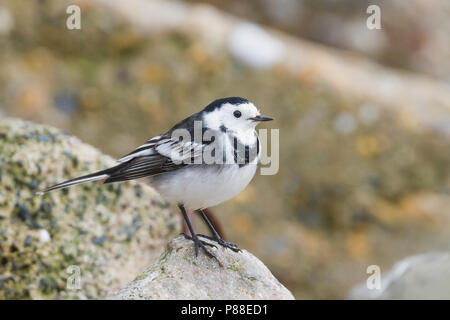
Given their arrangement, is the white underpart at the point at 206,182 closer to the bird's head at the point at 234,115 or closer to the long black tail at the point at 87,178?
the bird's head at the point at 234,115

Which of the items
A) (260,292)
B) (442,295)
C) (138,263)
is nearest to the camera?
(260,292)

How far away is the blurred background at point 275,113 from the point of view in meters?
6.86

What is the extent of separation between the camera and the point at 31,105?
6957 millimetres

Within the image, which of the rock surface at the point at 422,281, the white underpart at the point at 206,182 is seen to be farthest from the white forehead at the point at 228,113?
the rock surface at the point at 422,281

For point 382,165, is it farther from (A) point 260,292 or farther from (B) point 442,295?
(A) point 260,292

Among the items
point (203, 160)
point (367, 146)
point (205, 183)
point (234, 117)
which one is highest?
point (367, 146)

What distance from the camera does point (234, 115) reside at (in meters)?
3.90

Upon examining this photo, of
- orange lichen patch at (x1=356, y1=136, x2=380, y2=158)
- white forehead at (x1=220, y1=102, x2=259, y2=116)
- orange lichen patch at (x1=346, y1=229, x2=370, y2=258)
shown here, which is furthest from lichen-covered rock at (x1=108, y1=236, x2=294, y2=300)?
orange lichen patch at (x1=356, y1=136, x2=380, y2=158)

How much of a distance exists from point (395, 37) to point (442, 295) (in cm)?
548

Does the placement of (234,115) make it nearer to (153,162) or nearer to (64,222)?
(153,162)

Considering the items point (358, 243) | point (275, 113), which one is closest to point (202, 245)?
point (358, 243)

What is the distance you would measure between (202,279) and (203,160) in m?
0.72
